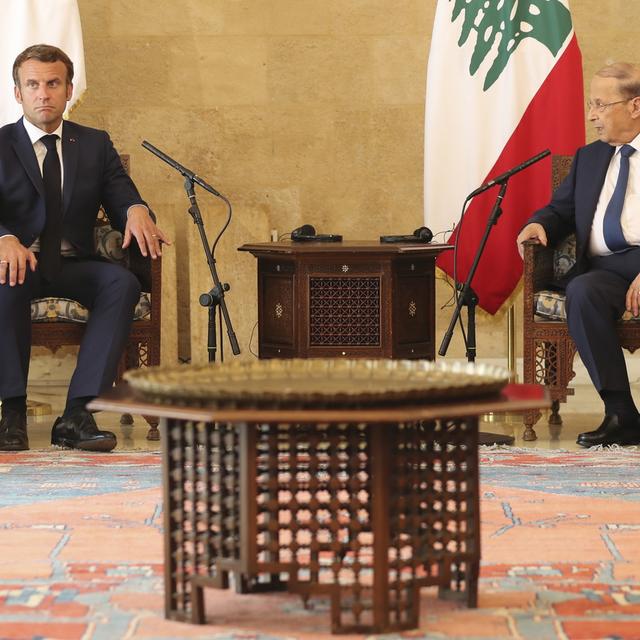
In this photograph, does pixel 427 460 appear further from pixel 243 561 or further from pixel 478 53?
pixel 478 53

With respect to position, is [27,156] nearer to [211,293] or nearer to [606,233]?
[211,293]

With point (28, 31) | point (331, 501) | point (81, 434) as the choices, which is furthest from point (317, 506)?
point (28, 31)

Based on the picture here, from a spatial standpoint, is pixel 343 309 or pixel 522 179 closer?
pixel 343 309

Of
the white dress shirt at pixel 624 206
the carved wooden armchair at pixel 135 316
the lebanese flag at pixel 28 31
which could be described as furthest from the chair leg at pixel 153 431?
the white dress shirt at pixel 624 206

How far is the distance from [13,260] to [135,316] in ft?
1.92

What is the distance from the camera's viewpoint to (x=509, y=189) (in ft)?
19.8

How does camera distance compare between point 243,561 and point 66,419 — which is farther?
point 66,419

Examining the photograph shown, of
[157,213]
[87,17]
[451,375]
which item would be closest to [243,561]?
[451,375]

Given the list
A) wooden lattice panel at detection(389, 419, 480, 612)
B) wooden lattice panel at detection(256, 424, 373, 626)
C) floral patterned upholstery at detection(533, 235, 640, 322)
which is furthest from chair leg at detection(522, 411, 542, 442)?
wooden lattice panel at detection(256, 424, 373, 626)

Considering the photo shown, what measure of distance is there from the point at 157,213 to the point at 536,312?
2327 millimetres

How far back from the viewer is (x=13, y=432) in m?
4.95

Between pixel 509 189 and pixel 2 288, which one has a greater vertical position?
pixel 509 189

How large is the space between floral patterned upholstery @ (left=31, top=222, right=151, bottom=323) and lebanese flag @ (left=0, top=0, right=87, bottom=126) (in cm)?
94

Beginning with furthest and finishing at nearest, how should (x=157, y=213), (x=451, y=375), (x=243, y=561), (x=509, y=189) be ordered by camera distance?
(x=157, y=213), (x=509, y=189), (x=451, y=375), (x=243, y=561)
